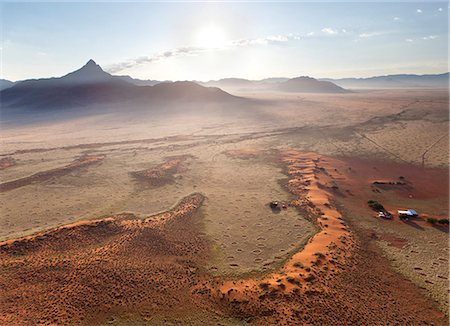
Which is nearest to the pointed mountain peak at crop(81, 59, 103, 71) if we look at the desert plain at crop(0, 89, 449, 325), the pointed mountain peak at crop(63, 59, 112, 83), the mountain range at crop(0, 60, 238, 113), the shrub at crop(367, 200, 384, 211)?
the pointed mountain peak at crop(63, 59, 112, 83)

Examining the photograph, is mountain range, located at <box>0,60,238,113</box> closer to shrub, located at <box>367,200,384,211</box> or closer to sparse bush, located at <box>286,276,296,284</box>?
shrub, located at <box>367,200,384,211</box>

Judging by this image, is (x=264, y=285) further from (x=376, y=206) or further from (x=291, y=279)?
(x=376, y=206)

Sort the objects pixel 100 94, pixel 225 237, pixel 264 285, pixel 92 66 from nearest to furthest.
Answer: pixel 264 285
pixel 225 237
pixel 100 94
pixel 92 66

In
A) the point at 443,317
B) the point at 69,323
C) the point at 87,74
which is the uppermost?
the point at 87,74

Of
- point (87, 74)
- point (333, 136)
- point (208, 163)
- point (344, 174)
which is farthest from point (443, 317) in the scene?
point (87, 74)

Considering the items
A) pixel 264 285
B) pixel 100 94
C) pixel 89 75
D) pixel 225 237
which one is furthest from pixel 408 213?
pixel 89 75

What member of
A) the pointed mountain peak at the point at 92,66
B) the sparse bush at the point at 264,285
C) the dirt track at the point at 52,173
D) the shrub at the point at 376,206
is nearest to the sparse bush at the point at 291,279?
the sparse bush at the point at 264,285

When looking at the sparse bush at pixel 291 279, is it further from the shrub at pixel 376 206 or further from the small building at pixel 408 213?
the small building at pixel 408 213

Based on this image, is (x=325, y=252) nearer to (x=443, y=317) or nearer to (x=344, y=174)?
(x=443, y=317)

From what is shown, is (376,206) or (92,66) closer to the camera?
(376,206)
